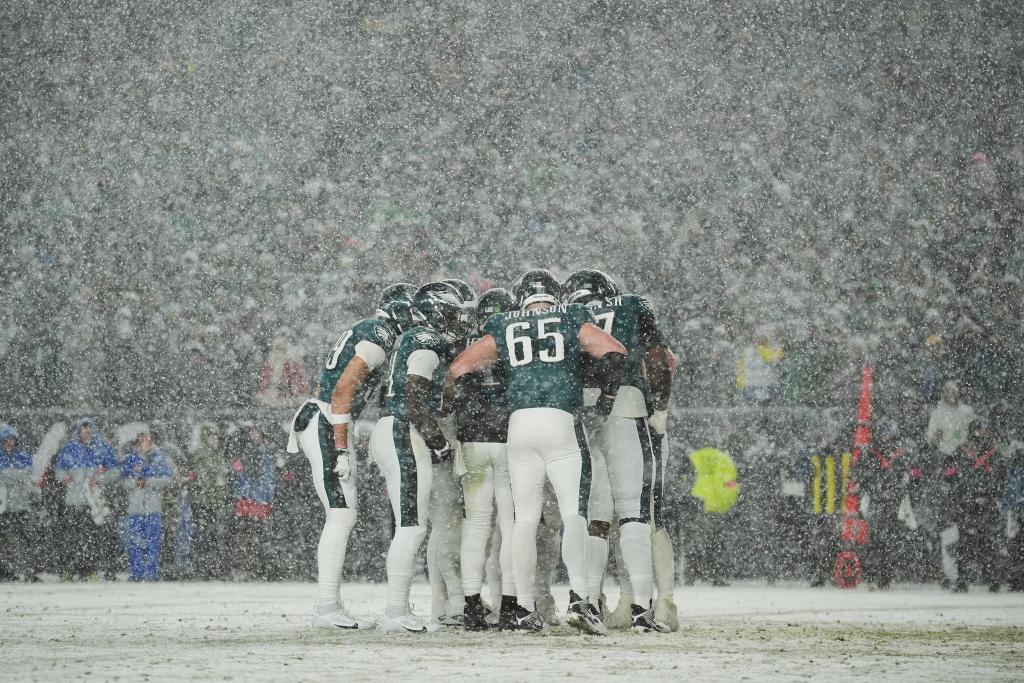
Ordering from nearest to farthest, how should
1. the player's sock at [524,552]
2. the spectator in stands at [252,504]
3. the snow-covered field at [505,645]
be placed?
1. the snow-covered field at [505,645]
2. the player's sock at [524,552]
3. the spectator in stands at [252,504]

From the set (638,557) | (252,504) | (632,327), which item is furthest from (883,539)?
(632,327)

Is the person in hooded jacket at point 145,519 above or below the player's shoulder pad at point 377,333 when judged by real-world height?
below

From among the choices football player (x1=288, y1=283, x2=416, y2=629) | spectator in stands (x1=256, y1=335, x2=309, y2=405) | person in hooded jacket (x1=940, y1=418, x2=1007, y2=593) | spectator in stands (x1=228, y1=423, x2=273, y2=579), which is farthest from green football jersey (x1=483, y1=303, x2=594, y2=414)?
spectator in stands (x1=256, y1=335, x2=309, y2=405)

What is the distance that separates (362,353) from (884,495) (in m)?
7.26

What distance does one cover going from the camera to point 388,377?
930cm

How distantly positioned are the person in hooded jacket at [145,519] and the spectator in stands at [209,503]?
0.28 meters

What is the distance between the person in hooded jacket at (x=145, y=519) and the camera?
15.5m

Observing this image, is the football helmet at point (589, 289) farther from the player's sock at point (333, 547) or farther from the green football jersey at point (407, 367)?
the player's sock at point (333, 547)

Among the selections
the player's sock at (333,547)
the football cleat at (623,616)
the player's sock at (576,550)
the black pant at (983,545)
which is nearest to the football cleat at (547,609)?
the football cleat at (623,616)

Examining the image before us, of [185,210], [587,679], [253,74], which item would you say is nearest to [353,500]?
[587,679]

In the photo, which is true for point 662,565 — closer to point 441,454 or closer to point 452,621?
point 452,621

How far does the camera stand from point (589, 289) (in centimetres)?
945

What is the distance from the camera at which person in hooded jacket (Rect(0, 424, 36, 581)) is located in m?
15.4

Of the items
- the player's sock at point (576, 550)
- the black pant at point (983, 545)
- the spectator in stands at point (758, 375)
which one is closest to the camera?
the player's sock at point (576, 550)
